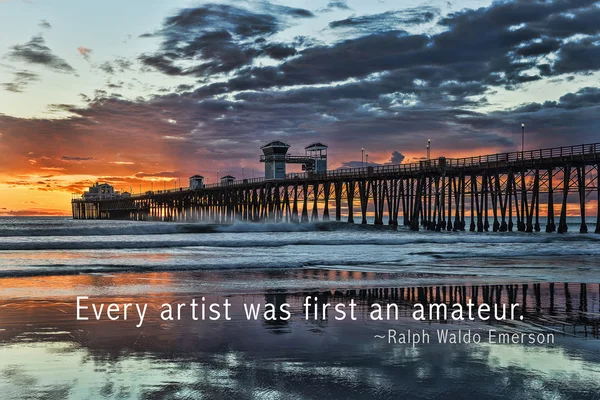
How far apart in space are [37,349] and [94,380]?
1768 mm

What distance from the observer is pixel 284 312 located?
10.0 m

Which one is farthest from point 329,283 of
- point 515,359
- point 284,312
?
point 515,359

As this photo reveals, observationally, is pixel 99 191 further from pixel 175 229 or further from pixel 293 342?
pixel 293 342

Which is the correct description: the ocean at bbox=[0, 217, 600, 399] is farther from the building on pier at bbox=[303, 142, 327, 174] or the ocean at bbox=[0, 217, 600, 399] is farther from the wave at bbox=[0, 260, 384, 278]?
the building on pier at bbox=[303, 142, 327, 174]

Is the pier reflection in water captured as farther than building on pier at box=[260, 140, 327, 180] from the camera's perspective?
No

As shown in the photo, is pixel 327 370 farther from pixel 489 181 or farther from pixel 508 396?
pixel 489 181

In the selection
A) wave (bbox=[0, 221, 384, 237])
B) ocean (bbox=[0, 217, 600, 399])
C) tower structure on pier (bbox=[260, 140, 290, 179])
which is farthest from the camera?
tower structure on pier (bbox=[260, 140, 290, 179])

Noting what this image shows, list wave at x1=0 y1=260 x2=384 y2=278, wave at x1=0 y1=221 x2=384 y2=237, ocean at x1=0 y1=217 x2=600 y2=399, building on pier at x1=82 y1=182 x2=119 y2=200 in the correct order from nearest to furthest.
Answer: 1. ocean at x1=0 y1=217 x2=600 y2=399
2. wave at x1=0 y1=260 x2=384 y2=278
3. wave at x1=0 y1=221 x2=384 y2=237
4. building on pier at x1=82 y1=182 x2=119 y2=200

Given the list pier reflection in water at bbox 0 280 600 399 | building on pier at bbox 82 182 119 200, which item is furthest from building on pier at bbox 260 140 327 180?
building on pier at bbox 82 182 119 200

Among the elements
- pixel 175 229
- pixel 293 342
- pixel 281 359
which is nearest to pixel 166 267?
pixel 293 342

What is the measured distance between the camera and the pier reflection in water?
219 inches

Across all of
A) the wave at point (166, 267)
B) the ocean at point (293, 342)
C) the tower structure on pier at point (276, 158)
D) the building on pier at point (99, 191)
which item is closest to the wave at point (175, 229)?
the tower structure on pier at point (276, 158)

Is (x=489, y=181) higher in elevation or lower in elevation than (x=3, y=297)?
higher

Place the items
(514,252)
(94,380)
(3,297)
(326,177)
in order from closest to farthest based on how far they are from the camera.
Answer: (94,380) → (3,297) → (514,252) → (326,177)
